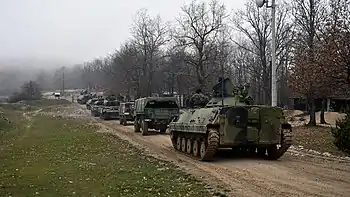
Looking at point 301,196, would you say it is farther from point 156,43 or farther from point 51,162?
point 156,43

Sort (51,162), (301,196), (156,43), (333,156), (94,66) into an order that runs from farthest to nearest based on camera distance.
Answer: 1. (94,66)
2. (156,43)
3. (333,156)
4. (51,162)
5. (301,196)

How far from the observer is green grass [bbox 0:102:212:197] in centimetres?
1112

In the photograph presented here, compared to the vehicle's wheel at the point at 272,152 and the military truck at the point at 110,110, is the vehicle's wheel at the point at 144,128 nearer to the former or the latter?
the vehicle's wheel at the point at 272,152

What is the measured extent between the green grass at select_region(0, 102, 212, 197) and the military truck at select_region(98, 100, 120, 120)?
30.5m

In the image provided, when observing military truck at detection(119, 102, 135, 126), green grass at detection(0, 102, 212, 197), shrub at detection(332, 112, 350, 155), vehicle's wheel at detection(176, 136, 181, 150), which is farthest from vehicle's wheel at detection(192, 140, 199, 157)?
military truck at detection(119, 102, 135, 126)

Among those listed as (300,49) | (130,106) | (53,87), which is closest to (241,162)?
(300,49)

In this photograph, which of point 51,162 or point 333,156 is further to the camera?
point 333,156

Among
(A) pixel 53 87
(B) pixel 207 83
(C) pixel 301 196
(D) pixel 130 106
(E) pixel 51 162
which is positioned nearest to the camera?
(C) pixel 301 196

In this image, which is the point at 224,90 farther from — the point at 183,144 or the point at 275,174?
the point at 275,174

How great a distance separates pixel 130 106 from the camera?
4366 centimetres

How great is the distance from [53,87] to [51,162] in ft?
298

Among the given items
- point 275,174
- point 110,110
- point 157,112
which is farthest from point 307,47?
point 110,110

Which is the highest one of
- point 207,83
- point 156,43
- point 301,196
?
point 156,43

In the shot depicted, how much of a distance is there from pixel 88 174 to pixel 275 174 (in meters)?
4.93
